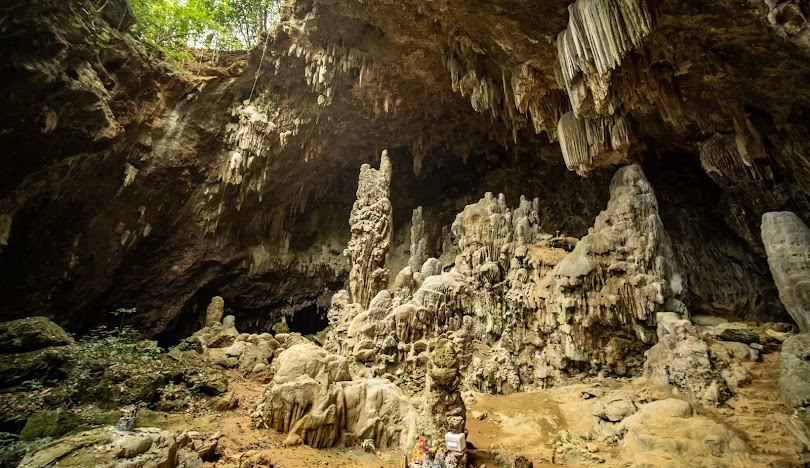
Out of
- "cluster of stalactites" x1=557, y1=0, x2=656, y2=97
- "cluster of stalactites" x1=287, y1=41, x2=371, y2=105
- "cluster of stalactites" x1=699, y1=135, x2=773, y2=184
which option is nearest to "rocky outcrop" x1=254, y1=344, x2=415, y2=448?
"cluster of stalactites" x1=557, y1=0, x2=656, y2=97

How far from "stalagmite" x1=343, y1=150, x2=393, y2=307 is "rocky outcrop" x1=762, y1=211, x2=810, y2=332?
1026 cm

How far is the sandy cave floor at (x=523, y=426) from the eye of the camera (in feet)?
18.3

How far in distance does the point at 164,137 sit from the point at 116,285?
219 inches

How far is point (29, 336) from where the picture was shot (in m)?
6.42

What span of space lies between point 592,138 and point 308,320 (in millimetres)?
16513

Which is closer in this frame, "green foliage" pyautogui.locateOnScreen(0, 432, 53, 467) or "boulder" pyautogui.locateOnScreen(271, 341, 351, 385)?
"green foliage" pyautogui.locateOnScreen(0, 432, 53, 467)

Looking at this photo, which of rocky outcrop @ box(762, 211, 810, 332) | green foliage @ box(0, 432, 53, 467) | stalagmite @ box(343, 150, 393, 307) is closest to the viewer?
green foliage @ box(0, 432, 53, 467)

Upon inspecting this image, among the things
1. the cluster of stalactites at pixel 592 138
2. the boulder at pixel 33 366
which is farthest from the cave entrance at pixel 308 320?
the cluster of stalactites at pixel 592 138

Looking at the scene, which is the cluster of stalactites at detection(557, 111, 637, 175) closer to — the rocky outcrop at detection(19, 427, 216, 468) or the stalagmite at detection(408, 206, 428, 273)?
the rocky outcrop at detection(19, 427, 216, 468)

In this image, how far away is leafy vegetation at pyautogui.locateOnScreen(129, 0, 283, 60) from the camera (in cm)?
1112

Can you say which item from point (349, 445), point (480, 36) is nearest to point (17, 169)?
point (349, 445)

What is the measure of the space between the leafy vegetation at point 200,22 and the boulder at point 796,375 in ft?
53.5

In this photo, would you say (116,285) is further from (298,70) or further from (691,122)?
(691,122)

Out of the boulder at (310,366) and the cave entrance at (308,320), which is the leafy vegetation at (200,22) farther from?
the cave entrance at (308,320)
